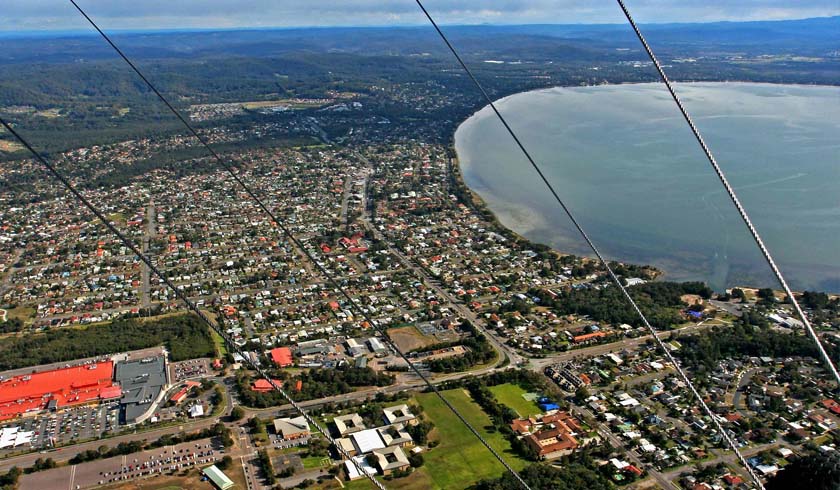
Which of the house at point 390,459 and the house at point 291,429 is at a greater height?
the house at point 390,459

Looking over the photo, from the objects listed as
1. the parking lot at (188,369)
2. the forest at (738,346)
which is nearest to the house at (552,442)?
the forest at (738,346)

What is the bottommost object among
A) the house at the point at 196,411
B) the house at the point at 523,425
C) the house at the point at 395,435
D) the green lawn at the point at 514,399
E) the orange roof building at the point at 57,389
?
the orange roof building at the point at 57,389

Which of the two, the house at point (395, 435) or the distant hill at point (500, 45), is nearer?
the house at point (395, 435)

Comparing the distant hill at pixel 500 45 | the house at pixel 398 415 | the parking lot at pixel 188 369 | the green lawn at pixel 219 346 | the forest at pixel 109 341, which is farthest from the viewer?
the distant hill at pixel 500 45

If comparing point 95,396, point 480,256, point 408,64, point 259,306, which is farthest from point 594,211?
point 408,64

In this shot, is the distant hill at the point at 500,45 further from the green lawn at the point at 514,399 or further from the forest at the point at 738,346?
the green lawn at the point at 514,399

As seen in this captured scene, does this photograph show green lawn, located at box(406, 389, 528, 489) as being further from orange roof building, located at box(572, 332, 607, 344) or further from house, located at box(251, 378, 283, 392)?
orange roof building, located at box(572, 332, 607, 344)

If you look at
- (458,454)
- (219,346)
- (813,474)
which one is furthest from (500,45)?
(813,474)
